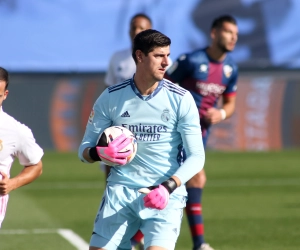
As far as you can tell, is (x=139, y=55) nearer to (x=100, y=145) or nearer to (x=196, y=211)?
(x=100, y=145)

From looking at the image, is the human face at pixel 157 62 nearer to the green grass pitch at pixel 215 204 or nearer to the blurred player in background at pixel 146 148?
the blurred player in background at pixel 146 148

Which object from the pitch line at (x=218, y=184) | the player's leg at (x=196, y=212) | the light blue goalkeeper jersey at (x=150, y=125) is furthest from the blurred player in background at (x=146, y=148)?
the pitch line at (x=218, y=184)

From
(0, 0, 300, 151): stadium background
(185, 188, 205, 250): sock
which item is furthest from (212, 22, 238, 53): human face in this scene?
(0, 0, 300, 151): stadium background

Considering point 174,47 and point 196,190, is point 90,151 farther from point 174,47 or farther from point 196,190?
point 174,47

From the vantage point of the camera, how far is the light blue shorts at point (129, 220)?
604 cm

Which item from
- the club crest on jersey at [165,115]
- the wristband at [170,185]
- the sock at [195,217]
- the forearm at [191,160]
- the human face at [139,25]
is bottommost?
the sock at [195,217]

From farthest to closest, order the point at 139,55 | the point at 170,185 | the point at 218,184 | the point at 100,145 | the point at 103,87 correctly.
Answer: the point at 103,87 → the point at 218,184 → the point at 139,55 → the point at 100,145 → the point at 170,185

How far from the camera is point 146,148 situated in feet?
20.4

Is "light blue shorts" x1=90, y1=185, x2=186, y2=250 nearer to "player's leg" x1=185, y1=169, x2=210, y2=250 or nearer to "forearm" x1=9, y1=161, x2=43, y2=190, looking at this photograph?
"forearm" x1=9, y1=161, x2=43, y2=190

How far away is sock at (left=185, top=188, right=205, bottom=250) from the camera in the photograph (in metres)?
8.91

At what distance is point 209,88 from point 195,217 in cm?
144

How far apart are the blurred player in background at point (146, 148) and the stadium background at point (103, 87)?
187 inches

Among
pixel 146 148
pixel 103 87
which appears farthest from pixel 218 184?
pixel 146 148

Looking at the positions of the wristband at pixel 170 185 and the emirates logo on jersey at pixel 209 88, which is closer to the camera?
the wristband at pixel 170 185
